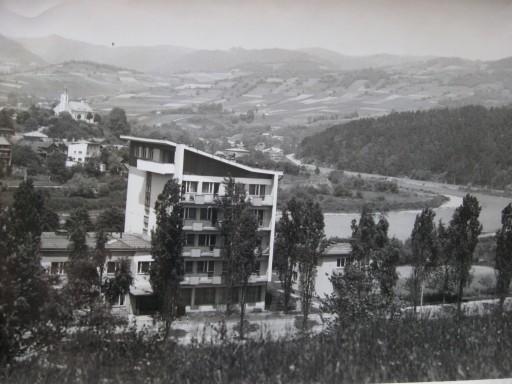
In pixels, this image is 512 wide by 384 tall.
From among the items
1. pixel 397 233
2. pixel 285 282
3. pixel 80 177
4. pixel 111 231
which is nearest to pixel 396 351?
pixel 285 282

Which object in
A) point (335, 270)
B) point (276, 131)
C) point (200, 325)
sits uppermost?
point (276, 131)

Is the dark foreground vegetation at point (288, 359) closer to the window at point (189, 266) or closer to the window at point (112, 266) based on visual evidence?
Answer: the window at point (112, 266)

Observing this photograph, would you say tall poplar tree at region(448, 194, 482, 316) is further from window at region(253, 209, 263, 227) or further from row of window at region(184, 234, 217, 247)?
row of window at region(184, 234, 217, 247)

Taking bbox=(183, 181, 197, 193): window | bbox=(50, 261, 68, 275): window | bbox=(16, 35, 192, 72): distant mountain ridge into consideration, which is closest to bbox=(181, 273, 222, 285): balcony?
bbox=(183, 181, 197, 193): window

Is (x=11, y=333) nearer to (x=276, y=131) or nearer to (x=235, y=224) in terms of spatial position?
(x=235, y=224)

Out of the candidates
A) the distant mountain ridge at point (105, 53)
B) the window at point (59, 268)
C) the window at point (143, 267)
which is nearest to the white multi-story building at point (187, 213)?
the window at point (143, 267)

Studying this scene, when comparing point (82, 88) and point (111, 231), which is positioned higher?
point (82, 88)

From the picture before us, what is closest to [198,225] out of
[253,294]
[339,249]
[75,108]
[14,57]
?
[253,294]
